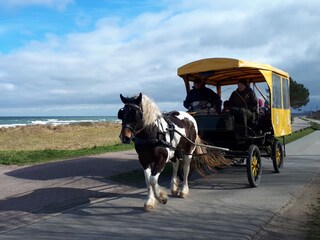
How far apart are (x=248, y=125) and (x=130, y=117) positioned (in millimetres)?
Answer: 4591

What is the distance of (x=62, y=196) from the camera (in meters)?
8.12

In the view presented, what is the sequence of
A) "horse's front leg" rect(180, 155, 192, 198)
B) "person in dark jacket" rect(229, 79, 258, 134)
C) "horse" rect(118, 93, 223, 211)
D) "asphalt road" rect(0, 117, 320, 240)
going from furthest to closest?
"person in dark jacket" rect(229, 79, 258, 134) < "horse's front leg" rect(180, 155, 192, 198) < "horse" rect(118, 93, 223, 211) < "asphalt road" rect(0, 117, 320, 240)

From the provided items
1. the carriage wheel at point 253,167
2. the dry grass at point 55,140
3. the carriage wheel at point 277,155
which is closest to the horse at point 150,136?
the carriage wheel at point 253,167

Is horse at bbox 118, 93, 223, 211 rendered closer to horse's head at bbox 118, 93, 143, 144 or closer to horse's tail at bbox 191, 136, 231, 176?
horse's head at bbox 118, 93, 143, 144

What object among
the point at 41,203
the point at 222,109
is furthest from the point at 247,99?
the point at 41,203

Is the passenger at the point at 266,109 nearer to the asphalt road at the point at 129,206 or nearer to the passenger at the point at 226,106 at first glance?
the passenger at the point at 226,106

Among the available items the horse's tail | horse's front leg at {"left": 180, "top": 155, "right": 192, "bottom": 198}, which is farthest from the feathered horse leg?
the horse's tail

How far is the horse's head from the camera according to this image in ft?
21.5

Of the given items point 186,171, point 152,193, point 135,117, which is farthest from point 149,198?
point 186,171

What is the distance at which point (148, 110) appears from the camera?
22.7 ft

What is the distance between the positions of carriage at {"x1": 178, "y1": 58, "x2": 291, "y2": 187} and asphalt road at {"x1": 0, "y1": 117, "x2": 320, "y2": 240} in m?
0.63

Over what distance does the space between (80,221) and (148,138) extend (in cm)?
177

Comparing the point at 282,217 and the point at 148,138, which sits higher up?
the point at 148,138

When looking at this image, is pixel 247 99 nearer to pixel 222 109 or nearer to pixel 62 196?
pixel 222 109
